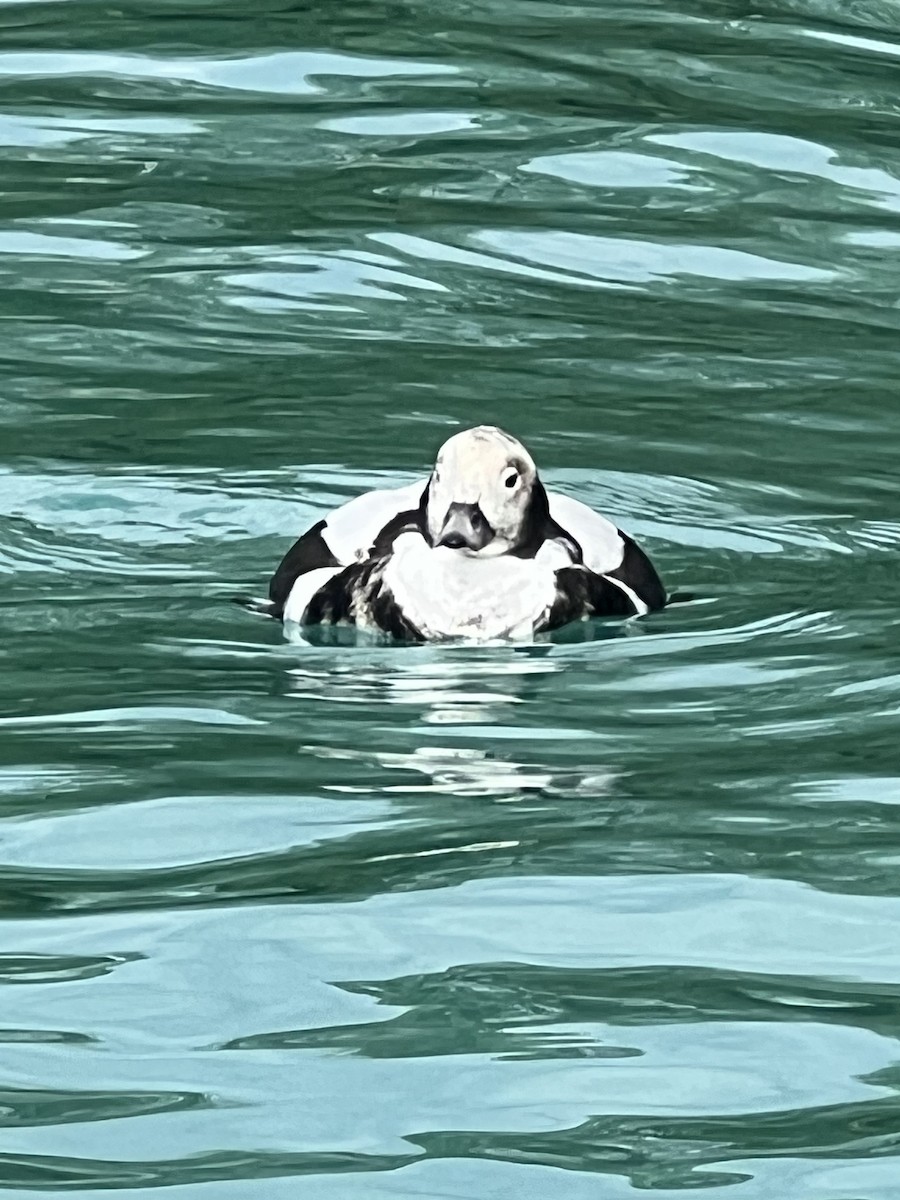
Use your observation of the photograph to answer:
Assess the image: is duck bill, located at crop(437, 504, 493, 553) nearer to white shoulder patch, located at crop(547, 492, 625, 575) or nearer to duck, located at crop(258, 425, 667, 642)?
duck, located at crop(258, 425, 667, 642)

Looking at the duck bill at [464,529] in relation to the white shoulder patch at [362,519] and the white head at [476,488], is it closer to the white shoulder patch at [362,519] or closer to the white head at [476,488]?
the white head at [476,488]

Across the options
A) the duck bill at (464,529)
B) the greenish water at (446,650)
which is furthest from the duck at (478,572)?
the greenish water at (446,650)

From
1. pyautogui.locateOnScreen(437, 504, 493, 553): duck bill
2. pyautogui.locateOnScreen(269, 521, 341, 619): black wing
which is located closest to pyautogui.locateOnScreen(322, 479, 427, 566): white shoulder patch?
pyautogui.locateOnScreen(269, 521, 341, 619): black wing

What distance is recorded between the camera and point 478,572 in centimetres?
766

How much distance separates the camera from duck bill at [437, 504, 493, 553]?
293 inches

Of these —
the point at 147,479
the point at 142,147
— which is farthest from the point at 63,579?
the point at 142,147

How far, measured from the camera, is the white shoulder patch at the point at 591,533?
7.87 meters

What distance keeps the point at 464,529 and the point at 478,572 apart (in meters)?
0.22

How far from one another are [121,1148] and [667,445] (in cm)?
569

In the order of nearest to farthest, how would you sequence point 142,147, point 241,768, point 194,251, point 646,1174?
point 646,1174, point 241,768, point 194,251, point 142,147

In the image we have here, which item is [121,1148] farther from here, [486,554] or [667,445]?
[667,445]

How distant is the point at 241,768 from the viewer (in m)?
6.36

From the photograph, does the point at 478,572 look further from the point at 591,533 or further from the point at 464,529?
the point at 591,533

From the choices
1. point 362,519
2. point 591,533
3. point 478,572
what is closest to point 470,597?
point 478,572
